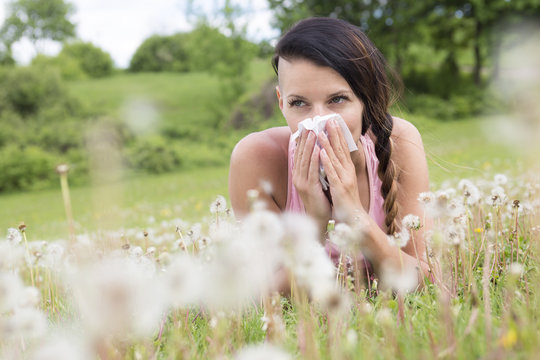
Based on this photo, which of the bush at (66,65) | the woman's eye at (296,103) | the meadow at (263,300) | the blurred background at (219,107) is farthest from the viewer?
the bush at (66,65)

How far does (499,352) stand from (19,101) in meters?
20.5

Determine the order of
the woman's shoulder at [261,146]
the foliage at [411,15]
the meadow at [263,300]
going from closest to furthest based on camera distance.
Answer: the meadow at [263,300], the woman's shoulder at [261,146], the foliage at [411,15]

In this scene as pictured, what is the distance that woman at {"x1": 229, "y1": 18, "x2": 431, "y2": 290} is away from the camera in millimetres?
2348

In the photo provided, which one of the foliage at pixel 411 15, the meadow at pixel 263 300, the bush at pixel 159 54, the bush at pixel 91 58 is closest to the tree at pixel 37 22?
the bush at pixel 91 58

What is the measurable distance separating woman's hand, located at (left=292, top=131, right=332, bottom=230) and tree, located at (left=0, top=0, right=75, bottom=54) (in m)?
42.8

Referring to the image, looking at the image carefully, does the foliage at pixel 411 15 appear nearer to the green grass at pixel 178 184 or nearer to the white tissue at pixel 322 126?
the green grass at pixel 178 184

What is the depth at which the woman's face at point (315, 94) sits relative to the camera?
7.72 ft

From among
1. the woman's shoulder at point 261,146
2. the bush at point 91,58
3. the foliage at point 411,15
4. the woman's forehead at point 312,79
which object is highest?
the bush at point 91,58

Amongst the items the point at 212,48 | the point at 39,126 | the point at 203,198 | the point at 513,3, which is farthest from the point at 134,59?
the point at 203,198

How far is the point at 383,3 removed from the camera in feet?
67.6

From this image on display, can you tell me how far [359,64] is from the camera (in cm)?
251

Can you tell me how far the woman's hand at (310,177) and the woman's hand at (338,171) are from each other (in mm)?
62

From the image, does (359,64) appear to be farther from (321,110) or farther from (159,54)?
(159,54)

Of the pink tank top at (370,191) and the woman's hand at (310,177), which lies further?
the pink tank top at (370,191)
